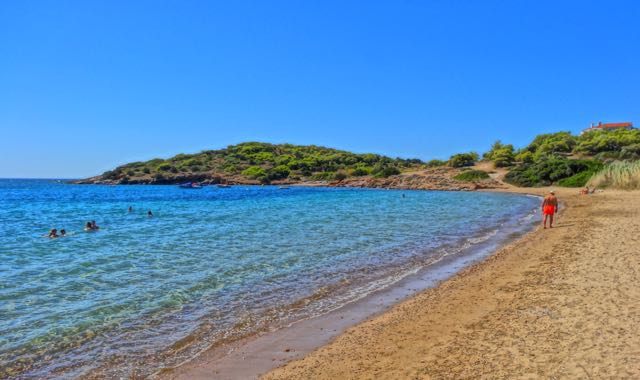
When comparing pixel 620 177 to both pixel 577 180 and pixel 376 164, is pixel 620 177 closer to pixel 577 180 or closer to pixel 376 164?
pixel 577 180

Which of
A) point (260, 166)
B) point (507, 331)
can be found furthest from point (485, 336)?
point (260, 166)

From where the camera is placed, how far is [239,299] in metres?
9.72

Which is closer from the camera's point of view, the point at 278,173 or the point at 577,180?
the point at 577,180

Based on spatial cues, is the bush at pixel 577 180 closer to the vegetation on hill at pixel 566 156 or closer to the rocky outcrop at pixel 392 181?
the vegetation on hill at pixel 566 156

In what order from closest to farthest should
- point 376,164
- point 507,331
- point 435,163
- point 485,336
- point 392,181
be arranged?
point 485,336
point 507,331
point 392,181
point 435,163
point 376,164

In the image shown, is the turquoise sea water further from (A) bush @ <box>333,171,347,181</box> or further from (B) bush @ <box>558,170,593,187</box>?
(A) bush @ <box>333,171,347,181</box>

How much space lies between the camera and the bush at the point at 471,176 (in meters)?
67.1

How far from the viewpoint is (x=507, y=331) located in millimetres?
6574

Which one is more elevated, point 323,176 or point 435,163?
point 435,163

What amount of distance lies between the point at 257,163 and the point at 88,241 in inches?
3694

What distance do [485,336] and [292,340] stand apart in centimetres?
300

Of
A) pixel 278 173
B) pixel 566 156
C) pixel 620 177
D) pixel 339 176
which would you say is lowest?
pixel 620 177

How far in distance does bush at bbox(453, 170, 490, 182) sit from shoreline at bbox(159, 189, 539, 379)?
58729 millimetres

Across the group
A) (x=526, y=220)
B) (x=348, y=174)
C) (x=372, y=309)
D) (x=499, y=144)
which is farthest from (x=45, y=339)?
(x=499, y=144)
